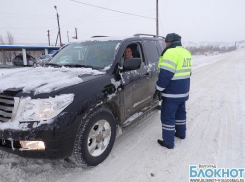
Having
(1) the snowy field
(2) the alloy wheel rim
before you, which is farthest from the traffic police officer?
(2) the alloy wheel rim

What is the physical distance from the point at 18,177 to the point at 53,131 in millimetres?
940

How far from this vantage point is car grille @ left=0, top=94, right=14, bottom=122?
2.14m

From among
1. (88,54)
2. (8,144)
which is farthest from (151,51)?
(8,144)

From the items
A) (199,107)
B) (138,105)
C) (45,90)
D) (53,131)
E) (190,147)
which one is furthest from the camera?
(199,107)

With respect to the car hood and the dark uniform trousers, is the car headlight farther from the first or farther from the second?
the dark uniform trousers

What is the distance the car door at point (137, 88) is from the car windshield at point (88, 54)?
1.45 feet

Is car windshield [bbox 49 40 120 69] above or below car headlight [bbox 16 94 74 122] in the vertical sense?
above

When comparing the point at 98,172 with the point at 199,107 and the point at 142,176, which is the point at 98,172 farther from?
the point at 199,107

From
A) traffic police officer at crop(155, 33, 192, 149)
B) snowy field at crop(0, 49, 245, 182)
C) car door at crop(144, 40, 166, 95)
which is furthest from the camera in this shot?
car door at crop(144, 40, 166, 95)

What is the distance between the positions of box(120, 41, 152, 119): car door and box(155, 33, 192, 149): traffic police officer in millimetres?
467

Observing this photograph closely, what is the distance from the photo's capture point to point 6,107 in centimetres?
217

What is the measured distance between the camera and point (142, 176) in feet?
7.98

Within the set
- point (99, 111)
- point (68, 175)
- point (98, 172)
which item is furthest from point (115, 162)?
point (99, 111)

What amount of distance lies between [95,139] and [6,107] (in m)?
1.20
